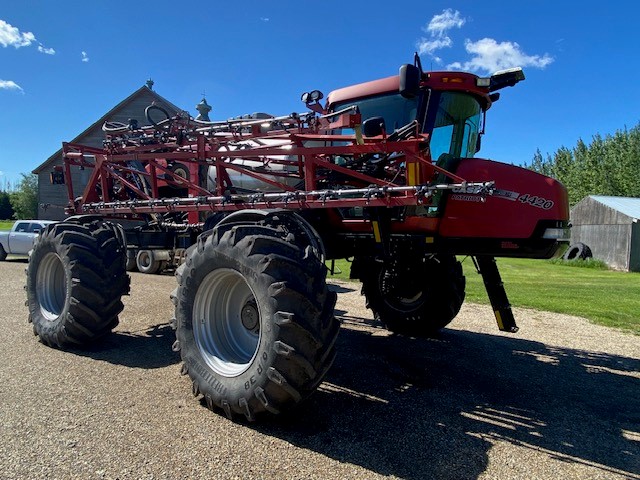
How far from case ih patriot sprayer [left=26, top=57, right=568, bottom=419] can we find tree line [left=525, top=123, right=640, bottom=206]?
1574 inches

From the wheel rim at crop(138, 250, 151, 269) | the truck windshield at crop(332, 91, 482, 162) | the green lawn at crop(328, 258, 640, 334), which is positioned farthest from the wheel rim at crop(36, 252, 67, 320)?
the wheel rim at crop(138, 250, 151, 269)

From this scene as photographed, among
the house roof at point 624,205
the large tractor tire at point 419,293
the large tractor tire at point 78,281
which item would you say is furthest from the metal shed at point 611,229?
the large tractor tire at point 78,281

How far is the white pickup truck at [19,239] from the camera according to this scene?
17.2 metres

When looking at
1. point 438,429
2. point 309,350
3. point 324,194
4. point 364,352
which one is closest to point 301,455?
point 309,350

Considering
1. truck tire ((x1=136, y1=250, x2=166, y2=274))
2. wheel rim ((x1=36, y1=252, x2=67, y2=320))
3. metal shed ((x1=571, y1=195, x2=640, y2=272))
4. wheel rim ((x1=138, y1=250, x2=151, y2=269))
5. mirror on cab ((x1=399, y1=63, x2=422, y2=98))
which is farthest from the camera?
metal shed ((x1=571, y1=195, x2=640, y2=272))

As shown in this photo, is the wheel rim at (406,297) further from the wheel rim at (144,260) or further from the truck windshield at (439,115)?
the wheel rim at (144,260)

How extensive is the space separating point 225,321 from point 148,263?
11.1 meters

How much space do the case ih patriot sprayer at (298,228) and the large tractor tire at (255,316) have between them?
1 centimetres

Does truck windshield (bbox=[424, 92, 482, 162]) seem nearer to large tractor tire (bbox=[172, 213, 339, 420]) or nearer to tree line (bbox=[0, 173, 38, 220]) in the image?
large tractor tire (bbox=[172, 213, 339, 420])

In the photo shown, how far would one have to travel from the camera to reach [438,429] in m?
3.40

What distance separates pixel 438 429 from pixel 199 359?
1.93 meters

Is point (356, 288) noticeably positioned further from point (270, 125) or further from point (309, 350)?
point (309, 350)

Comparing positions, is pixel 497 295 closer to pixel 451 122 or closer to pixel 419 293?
pixel 419 293

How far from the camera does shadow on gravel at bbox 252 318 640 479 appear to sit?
3039 millimetres
